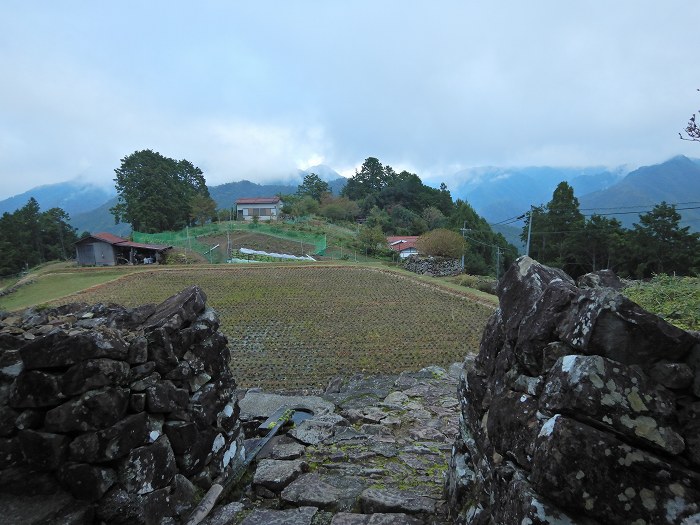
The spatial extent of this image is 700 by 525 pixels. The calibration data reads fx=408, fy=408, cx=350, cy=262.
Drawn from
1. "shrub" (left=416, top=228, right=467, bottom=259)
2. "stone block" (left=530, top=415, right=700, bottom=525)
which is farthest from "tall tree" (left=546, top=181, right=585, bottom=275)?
"stone block" (left=530, top=415, right=700, bottom=525)

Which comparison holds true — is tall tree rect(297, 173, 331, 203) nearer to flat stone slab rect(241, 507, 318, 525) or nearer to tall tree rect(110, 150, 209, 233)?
tall tree rect(110, 150, 209, 233)

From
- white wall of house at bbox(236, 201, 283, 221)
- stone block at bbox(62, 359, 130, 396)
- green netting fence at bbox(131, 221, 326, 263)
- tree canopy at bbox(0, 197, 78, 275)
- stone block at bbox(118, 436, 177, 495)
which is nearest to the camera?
stone block at bbox(62, 359, 130, 396)

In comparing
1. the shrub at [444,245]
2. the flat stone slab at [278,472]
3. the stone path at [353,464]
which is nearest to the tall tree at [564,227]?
the shrub at [444,245]

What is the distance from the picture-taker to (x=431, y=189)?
89750mm

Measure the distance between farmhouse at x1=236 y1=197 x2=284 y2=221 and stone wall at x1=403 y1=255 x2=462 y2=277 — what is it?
40.0 metres

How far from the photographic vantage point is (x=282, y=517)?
171 inches

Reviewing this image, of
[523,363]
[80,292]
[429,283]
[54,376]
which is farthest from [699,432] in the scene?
[80,292]

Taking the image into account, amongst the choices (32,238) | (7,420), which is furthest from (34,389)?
(32,238)

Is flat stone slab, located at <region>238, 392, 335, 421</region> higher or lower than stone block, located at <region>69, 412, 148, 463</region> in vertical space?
lower

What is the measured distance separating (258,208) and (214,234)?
65.1 feet

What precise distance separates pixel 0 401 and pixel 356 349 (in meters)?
14.8

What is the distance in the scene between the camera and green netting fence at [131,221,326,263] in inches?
2039

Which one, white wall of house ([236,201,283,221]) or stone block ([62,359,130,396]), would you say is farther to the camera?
white wall of house ([236,201,283,221])

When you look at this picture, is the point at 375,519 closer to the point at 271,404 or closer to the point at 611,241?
the point at 271,404
